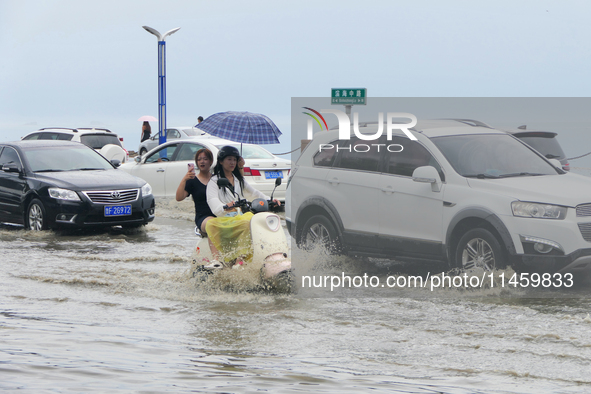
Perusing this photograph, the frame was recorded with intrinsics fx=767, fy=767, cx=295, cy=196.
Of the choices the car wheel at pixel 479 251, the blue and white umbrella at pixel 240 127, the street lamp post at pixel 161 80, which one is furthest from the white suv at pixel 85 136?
the car wheel at pixel 479 251

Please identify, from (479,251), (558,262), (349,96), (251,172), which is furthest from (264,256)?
(349,96)

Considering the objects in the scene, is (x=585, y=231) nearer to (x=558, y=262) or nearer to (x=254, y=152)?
(x=558, y=262)

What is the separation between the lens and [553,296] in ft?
25.9

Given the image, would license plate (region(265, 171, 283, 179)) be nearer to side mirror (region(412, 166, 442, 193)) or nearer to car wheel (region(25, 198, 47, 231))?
car wheel (region(25, 198, 47, 231))

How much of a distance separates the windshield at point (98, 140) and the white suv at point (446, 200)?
16.4m

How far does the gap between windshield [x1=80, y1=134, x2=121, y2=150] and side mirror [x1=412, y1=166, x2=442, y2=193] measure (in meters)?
18.1

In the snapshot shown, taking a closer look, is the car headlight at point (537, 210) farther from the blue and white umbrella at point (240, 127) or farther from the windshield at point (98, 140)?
the windshield at point (98, 140)

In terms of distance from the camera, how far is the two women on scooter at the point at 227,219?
7883 millimetres

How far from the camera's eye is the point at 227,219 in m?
7.96

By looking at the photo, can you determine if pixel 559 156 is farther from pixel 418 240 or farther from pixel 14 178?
pixel 14 178

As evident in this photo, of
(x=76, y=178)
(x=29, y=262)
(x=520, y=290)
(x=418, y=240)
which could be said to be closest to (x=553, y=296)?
(x=520, y=290)

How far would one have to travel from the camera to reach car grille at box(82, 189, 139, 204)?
13.0m

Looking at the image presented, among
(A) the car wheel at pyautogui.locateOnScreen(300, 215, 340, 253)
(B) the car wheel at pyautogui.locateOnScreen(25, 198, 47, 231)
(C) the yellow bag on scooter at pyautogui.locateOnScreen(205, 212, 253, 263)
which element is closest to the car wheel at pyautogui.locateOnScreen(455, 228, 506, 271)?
(A) the car wheel at pyautogui.locateOnScreen(300, 215, 340, 253)

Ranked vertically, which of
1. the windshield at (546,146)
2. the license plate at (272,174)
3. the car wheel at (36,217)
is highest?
the windshield at (546,146)
